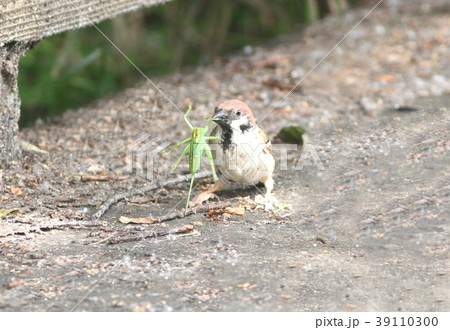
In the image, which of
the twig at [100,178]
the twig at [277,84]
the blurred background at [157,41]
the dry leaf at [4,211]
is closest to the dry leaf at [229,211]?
the twig at [100,178]

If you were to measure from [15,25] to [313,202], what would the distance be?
2134 mm

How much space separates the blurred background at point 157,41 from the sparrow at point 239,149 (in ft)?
12.0

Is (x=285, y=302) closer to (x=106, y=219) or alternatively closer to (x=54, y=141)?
(x=106, y=219)

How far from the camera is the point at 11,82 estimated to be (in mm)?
5180

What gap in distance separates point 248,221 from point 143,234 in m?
0.66

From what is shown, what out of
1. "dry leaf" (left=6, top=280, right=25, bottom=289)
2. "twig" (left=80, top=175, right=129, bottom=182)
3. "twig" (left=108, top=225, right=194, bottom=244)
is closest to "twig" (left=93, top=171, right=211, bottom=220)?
"twig" (left=80, top=175, right=129, bottom=182)

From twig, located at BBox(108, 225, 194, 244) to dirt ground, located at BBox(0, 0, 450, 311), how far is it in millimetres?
26

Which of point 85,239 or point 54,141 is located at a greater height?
point 54,141

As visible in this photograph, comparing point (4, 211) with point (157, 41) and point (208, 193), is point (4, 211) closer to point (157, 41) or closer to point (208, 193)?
point (208, 193)

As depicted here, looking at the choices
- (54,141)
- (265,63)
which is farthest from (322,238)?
(265,63)

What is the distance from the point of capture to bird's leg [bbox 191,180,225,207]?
5152mm

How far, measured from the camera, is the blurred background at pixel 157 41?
29.0ft
